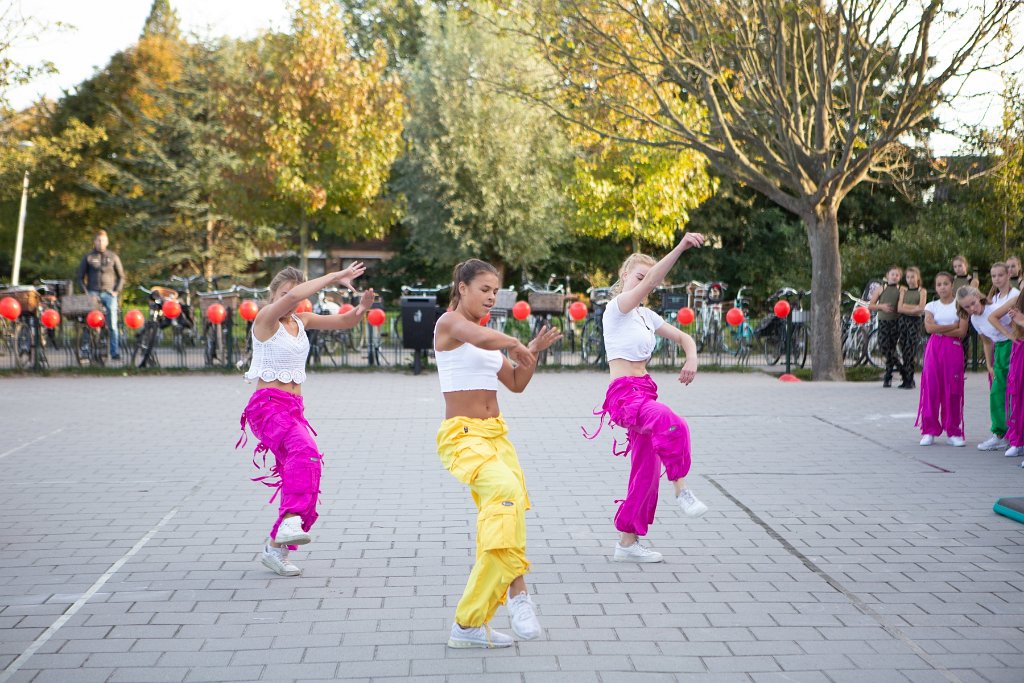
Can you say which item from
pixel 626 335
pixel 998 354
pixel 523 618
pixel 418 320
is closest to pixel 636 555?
pixel 626 335

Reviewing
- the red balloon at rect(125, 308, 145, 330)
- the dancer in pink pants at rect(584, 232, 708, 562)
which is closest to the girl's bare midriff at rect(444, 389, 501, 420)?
the dancer in pink pants at rect(584, 232, 708, 562)

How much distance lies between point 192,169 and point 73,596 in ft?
93.8

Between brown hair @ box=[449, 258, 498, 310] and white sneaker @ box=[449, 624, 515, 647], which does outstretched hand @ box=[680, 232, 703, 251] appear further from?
white sneaker @ box=[449, 624, 515, 647]

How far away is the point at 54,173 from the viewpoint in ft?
105

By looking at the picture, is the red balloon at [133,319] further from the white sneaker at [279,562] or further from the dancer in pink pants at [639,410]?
the dancer in pink pants at [639,410]

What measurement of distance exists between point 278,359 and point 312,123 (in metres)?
21.2

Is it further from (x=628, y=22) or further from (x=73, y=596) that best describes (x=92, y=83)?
(x=73, y=596)

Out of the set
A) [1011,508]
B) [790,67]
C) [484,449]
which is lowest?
[1011,508]

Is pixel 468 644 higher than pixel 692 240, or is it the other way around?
A: pixel 692 240

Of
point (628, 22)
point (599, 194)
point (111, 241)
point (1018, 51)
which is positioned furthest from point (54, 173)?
point (1018, 51)

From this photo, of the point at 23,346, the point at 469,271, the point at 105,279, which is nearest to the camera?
the point at 469,271

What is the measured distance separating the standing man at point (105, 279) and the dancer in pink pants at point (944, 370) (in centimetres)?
1292

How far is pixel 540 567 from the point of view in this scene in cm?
535

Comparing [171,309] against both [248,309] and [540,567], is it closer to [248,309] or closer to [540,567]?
[248,309]
